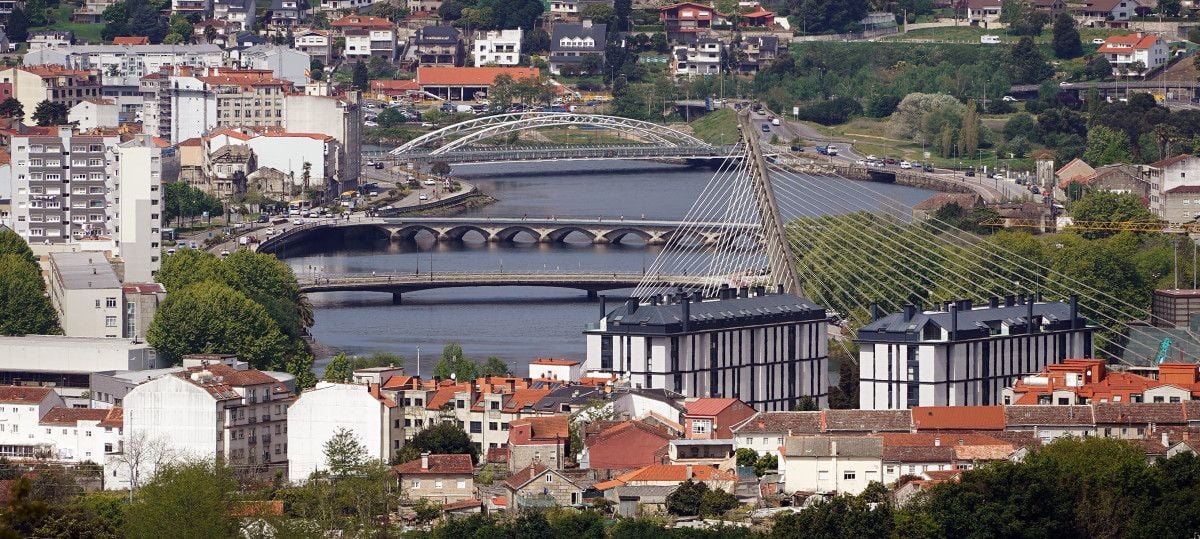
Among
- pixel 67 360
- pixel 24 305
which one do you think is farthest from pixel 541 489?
pixel 24 305

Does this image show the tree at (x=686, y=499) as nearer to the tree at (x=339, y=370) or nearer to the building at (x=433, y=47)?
the tree at (x=339, y=370)

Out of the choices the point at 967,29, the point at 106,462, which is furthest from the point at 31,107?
the point at 106,462

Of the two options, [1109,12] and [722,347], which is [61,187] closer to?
[722,347]

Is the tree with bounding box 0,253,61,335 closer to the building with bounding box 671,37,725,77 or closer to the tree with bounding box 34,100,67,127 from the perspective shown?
the tree with bounding box 34,100,67,127

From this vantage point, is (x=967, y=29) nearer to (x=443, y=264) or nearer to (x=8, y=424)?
(x=443, y=264)

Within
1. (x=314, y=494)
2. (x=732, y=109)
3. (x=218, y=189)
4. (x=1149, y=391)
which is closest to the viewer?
(x=314, y=494)
